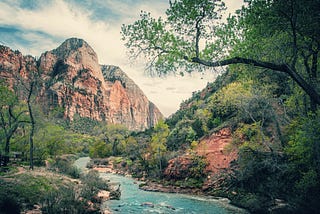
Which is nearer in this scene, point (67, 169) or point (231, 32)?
point (231, 32)

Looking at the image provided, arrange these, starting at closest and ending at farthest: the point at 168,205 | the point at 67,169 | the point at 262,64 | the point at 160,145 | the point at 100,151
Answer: the point at 262,64
the point at 168,205
the point at 67,169
the point at 160,145
the point at 100,151

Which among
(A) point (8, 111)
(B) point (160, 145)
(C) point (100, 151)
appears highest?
(A) point (8, 111)

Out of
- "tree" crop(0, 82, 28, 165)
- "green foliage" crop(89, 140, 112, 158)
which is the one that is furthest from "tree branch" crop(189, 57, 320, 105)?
"green foliage" crop(89, 140, 112, 158)

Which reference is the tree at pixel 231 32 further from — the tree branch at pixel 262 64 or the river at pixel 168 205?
the river at pixel 168 205

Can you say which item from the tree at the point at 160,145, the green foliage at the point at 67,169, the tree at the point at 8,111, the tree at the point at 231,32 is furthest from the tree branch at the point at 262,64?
the tree at the point at 160,145

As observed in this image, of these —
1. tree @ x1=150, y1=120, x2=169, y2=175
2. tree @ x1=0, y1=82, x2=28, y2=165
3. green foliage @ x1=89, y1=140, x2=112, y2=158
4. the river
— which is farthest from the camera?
green foliage @ x1=89, y1=140, x2=112, y2=158

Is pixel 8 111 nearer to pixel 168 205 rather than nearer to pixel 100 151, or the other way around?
pixel 168 205

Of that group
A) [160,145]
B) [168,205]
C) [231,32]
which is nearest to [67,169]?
[160,145]

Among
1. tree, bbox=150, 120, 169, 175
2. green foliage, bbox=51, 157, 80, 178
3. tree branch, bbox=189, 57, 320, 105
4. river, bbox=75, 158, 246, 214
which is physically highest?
tree branch, bbox=189, 57, 320, 105

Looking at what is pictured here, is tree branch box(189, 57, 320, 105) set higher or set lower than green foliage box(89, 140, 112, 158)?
higher

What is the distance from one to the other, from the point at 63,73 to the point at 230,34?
607 ft

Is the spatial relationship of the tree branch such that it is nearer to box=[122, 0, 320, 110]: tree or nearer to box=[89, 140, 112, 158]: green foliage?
box=[122, 0, 320, 110]: tree

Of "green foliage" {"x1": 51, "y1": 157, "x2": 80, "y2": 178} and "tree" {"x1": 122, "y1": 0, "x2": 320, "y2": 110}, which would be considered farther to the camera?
"green foliage" {"x1": 51, "y1": 157, "x2": 80, "y2": 178}

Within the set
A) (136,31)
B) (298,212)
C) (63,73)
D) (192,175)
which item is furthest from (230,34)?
(63,73)
